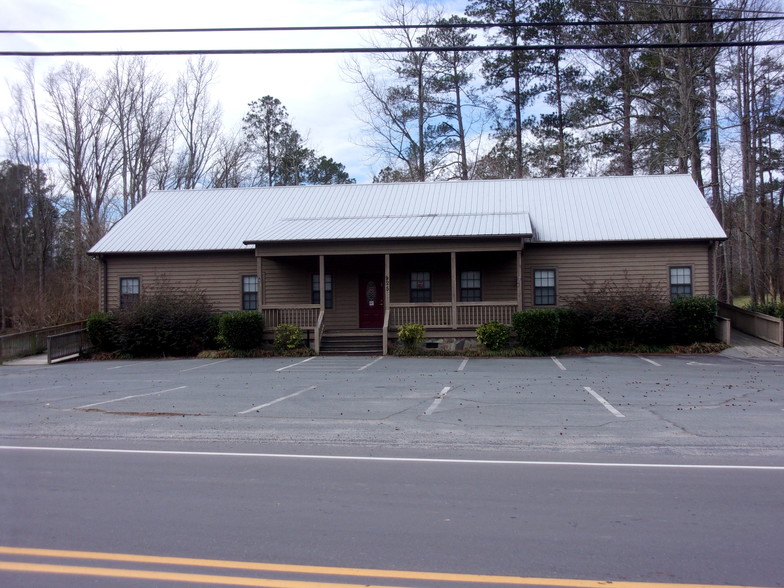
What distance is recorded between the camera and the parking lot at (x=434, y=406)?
9.76 metres

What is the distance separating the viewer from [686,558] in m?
5.11

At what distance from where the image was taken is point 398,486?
7.24 meters

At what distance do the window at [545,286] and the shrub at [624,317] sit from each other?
172 centimetres

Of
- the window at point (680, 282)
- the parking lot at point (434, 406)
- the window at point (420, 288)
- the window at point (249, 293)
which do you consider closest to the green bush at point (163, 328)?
the window at point (249, 293)

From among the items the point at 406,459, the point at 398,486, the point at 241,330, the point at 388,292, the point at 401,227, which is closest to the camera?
the point at 398,486

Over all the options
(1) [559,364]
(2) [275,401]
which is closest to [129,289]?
(2) [275,401]

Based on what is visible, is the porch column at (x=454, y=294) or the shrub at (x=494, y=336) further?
the porch column at (x=454, y=294)

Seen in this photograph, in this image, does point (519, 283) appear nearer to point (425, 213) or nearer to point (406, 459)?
point (425, 213)

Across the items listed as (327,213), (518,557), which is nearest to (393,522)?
(518,557)

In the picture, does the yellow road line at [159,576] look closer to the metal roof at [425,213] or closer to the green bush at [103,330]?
the metal roof at [425,213]

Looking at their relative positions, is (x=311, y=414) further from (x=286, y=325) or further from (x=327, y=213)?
(x=327, y=213)

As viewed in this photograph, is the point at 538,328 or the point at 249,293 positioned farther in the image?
the point at 249,293

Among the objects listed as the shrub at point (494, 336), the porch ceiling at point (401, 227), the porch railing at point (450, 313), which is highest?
the porch ceiling at point (401, 227)

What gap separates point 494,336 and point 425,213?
6.47 meters
